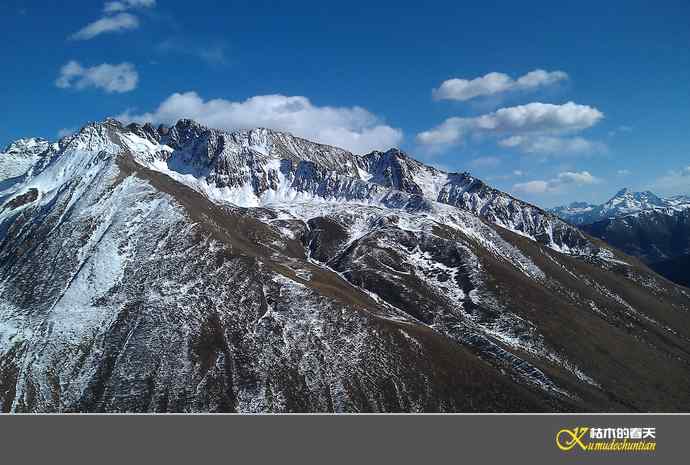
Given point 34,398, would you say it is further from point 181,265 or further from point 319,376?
point 319,376

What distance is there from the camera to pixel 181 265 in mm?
118562

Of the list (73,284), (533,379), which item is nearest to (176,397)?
(73,284)

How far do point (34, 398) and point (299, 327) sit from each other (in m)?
50.9
